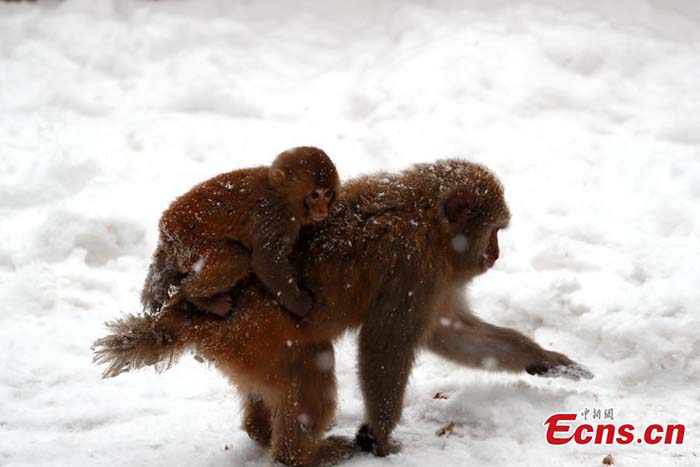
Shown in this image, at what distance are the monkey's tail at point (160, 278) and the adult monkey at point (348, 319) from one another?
7.3 inches

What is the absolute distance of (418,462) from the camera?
4859mm

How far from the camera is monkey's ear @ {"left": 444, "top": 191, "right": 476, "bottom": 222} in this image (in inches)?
195

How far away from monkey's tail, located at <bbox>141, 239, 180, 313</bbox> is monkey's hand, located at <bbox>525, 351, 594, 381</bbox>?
2.33 m

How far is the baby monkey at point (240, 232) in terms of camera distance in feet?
15.6

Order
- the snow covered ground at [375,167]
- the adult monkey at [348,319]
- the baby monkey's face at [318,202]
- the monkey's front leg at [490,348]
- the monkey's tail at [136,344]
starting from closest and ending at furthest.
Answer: the monkey's tail at [136,344], the adult monkey at [348,319], the baby monkey's face at [318,202], the snow covered ground at [375,167], the monkey's front leg at [490,348]

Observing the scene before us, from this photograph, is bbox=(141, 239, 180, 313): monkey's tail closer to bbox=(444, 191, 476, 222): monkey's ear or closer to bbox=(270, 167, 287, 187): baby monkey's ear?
bbox=(270, 167, 287, 187): baby monkey's ear

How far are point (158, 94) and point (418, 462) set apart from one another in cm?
643

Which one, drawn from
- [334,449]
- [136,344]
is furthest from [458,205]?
[136,344]

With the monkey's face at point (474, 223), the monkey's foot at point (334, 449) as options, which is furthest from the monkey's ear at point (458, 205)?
the monkey's foot at point (334, 449)

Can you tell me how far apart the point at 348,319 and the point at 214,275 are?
2.64 ft

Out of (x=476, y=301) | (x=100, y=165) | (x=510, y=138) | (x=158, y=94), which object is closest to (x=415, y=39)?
(x=510, y=138)

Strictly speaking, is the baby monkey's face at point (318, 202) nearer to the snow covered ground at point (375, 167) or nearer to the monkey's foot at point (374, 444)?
the monkey's foot at point (374, 444)

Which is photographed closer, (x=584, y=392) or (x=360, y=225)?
(x=360, y=225)

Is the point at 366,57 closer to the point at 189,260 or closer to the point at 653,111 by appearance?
the point at 653,111
